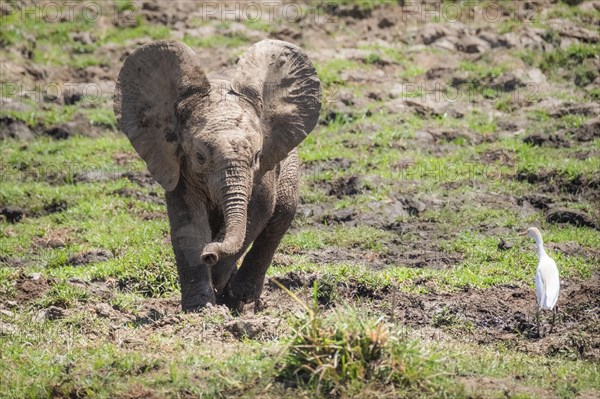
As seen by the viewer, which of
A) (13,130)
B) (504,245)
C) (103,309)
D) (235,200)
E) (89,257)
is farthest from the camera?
(13,130)

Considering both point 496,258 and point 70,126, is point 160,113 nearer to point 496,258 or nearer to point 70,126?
point 496,258

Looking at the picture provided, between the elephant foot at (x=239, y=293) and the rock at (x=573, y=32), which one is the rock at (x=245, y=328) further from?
the rock at (x=573, y=32)

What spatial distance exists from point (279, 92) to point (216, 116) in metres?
0.99

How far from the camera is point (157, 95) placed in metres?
10.3

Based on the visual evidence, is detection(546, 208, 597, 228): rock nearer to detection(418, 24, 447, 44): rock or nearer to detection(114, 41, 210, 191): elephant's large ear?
detection(114, 41, 210, 191): elephant's large ear

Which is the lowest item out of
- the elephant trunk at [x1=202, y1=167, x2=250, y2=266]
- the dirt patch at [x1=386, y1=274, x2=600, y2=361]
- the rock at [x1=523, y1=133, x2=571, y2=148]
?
the rock at [x1=523, y1=133, x2=571, y2=148]

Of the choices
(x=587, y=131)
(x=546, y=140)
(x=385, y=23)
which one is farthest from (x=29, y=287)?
(x=385, y=23)

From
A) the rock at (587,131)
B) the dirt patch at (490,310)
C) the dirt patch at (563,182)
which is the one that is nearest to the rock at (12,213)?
the dirt patch at (490,310)

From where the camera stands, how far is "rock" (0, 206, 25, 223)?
1487 cm

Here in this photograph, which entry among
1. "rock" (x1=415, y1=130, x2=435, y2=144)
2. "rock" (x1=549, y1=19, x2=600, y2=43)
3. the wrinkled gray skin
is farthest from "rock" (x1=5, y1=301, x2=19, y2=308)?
"rock" (x1=549, y1=19, x2=600, y2=43)

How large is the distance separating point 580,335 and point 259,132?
10.3 ft

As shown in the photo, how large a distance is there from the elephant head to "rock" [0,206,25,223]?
16.4 feet

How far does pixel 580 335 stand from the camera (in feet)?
32.3

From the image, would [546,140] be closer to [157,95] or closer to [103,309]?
[157,95]
